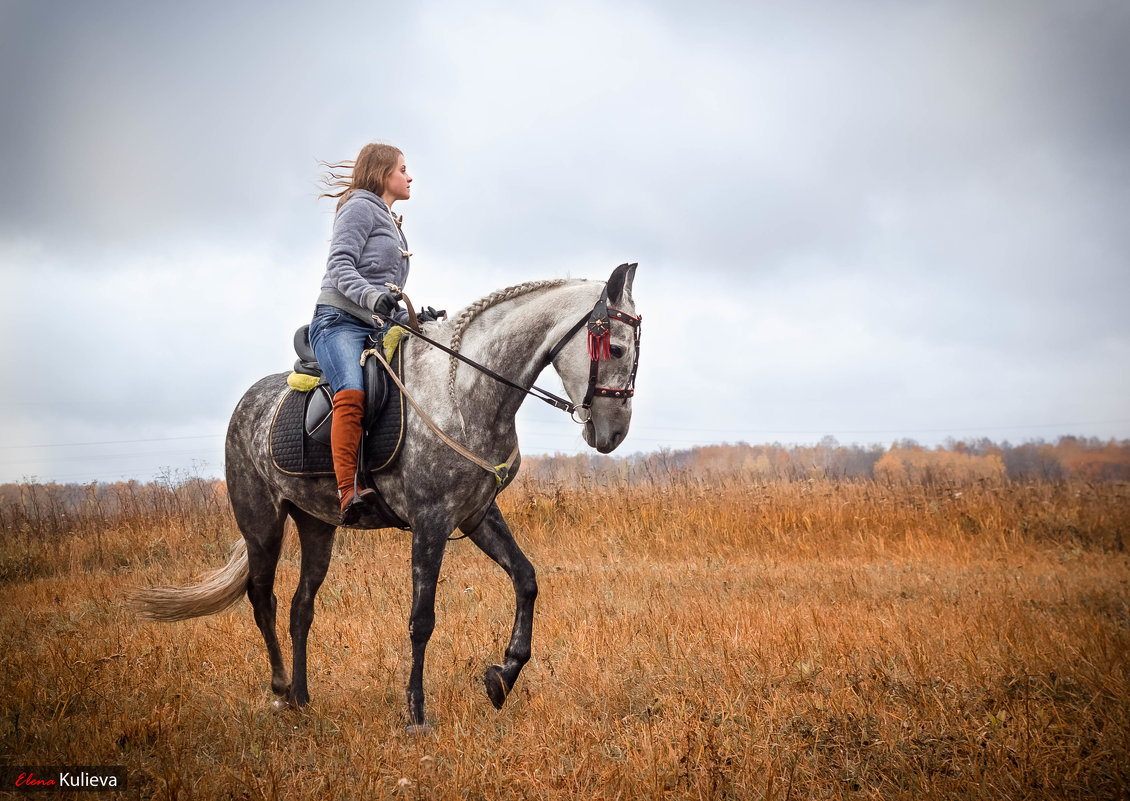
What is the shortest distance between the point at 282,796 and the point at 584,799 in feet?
4.83

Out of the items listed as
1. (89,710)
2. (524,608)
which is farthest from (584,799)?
(89,710)

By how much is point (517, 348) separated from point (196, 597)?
325 centimetres

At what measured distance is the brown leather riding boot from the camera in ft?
14.0

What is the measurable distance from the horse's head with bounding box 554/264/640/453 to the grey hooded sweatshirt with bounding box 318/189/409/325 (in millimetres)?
1418

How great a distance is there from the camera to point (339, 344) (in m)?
4.49

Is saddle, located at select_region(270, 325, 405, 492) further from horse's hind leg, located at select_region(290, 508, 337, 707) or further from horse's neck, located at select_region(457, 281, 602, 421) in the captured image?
horse's hind leg, located at select_region(290, 508, 337, 707)

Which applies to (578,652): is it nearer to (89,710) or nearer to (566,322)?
(566,322)

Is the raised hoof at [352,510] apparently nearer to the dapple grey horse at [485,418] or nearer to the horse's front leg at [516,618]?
the dapple grey horse at [485,418]

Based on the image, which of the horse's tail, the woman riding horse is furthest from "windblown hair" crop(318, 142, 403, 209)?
the horse's tail

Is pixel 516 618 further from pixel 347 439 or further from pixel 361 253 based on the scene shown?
pixel 361 253

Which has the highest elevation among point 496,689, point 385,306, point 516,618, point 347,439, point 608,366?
point 385,306

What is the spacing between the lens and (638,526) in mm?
10711

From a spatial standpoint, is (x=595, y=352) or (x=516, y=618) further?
(x=516, y=618)

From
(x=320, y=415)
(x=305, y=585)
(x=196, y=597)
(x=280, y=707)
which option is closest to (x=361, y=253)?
(x=320, y=415)
